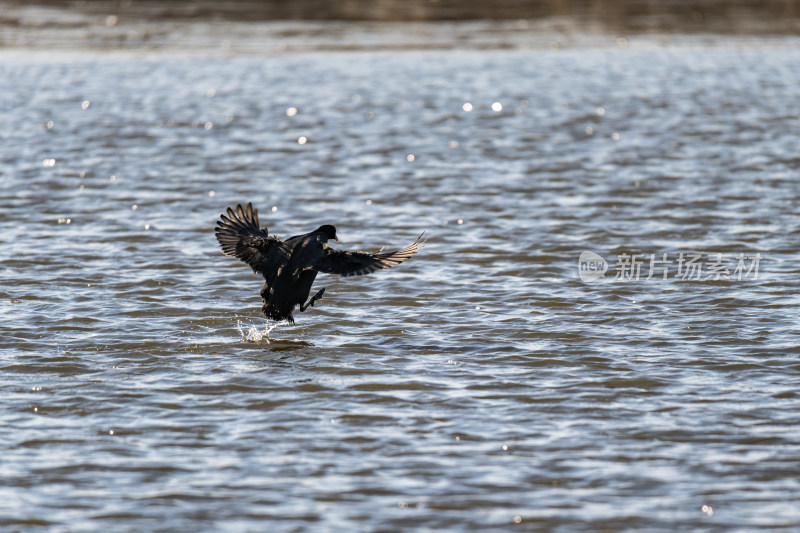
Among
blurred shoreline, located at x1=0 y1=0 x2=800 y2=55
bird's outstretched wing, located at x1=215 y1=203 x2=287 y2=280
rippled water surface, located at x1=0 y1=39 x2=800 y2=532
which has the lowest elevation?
rippled water surface, located at x1=0 y1=39 x2=800 y2=532

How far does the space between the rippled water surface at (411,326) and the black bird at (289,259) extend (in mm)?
479

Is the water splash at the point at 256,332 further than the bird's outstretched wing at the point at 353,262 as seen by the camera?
Yes

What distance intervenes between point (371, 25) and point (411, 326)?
26288 millimetres

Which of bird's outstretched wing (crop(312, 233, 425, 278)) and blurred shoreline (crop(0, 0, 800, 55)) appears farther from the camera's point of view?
blurred shoreline (crop(0, 0, 800, 55))

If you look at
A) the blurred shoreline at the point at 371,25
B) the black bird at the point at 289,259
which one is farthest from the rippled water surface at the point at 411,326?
the blurred shoreline at the point at 371,25

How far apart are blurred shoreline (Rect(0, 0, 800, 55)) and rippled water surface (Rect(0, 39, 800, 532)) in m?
9.03

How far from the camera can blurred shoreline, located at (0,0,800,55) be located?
108 feet

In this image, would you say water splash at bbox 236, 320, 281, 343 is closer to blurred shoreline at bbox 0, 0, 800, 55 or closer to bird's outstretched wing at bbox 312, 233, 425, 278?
bird's outstretched wing at bbox 312, 233, 425, 278

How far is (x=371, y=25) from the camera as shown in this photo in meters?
36.5

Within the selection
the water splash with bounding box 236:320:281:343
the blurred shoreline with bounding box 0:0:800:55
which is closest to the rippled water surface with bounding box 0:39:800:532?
the water splash with bounding box 236:320:281:343

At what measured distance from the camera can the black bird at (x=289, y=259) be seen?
10852mm

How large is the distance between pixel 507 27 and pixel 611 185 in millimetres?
19591

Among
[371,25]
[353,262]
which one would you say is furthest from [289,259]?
[371,25]

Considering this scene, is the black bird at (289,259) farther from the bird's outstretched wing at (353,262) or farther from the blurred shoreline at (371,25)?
the blurred shoreline at (371,25)
